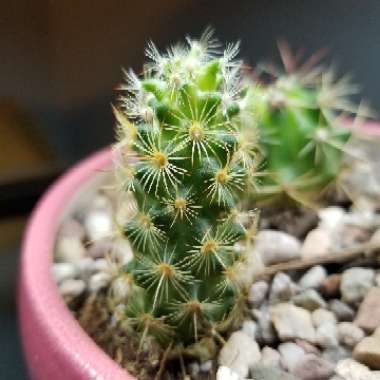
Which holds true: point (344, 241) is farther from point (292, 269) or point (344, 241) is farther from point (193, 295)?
point (193, 295)

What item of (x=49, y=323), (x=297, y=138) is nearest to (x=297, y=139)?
(x=297, y=138)

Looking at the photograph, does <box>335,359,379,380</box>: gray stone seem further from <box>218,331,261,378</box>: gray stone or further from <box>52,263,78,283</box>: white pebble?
<box>52,263,78,283</box>: white pebble

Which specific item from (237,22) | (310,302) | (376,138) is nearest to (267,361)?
(310,302)

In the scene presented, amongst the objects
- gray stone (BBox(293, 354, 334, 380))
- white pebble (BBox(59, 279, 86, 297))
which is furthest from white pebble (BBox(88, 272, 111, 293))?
gray stone (BBox(293, 354, 334, 380))

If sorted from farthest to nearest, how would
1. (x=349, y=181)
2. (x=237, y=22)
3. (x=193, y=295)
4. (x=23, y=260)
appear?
(x=237, y=22), (x=349, y=181), (x=23, y=260), (x=193, y=295)

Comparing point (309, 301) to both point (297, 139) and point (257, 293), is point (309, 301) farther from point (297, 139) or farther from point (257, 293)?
point (297, 139)

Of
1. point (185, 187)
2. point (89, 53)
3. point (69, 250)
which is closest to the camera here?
point (185, 187)
